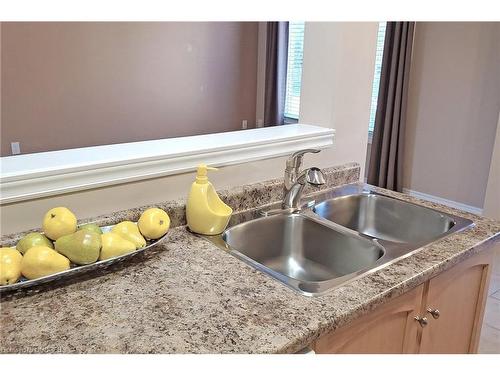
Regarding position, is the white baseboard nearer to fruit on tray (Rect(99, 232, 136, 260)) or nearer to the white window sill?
the white window sill

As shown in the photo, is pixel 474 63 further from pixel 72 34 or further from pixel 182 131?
pixel 72 34

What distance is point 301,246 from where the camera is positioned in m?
1.57

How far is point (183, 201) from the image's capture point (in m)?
1.44

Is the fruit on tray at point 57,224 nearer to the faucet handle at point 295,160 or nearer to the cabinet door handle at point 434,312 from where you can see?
the faucet handle at point 295,160

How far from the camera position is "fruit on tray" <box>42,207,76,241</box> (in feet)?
3.65

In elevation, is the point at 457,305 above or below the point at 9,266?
A: below

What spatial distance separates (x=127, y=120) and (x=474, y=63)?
315 centimetres

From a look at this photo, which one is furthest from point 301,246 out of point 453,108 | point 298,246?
point 453,108

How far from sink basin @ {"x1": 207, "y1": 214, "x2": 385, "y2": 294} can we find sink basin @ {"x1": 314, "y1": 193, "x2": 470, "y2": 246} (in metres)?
0.14

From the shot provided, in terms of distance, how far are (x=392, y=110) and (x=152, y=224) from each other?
3481mm

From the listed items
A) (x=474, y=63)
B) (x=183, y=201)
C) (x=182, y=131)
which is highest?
(x=474, y=63)

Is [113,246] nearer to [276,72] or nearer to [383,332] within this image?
[383,332]

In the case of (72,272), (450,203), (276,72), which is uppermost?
(276,72)
